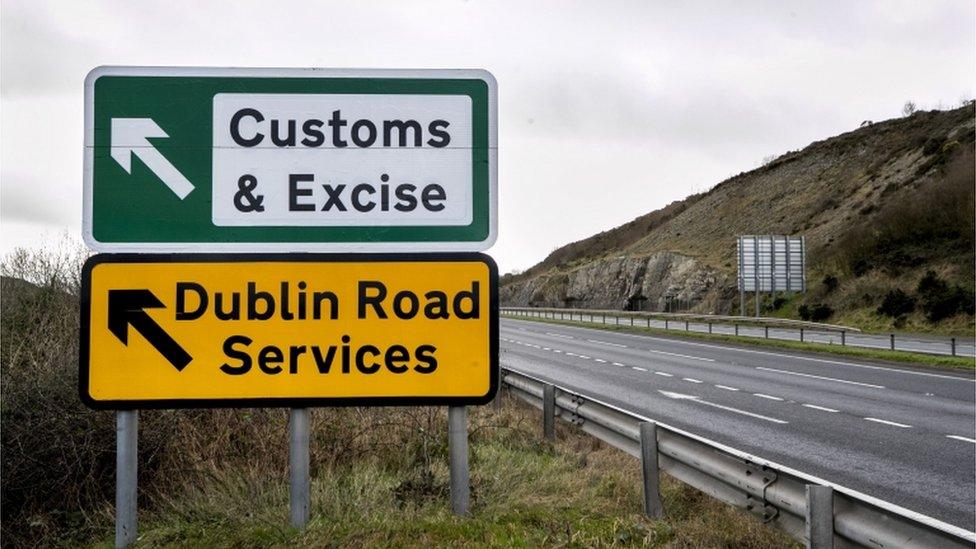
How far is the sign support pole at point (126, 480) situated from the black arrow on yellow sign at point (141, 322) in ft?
1.24

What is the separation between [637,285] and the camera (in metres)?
67.5

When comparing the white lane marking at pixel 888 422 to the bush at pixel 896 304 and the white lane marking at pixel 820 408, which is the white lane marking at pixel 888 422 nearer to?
the white lane marking at pixel 820 408

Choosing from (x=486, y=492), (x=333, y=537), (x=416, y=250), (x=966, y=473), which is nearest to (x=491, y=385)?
(x=416, y=250)

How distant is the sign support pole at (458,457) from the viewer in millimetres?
4391

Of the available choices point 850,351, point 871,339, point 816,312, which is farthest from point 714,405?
point 816,312

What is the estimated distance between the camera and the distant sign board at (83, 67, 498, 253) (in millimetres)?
4254

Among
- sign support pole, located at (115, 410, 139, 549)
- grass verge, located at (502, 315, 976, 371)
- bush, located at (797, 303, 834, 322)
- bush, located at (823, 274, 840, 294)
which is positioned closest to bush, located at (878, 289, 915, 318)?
bush, located at (797, 303, 834, 322)

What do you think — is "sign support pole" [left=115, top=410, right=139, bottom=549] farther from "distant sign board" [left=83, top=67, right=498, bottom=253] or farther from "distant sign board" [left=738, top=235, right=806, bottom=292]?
"distant sign board" [left=738, top=235, right=806, bottom=292]

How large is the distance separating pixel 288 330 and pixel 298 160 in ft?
3.15

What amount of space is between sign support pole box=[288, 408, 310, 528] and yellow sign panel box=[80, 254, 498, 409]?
113 millimetres

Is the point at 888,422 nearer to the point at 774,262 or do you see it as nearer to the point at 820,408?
the point at 820,408

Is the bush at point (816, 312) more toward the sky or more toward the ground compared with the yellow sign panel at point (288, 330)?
more toward the ground

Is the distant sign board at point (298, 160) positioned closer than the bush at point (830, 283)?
Yes

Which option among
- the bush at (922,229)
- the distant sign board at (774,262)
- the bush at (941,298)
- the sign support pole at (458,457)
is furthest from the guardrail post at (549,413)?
the bush at (922,229)
